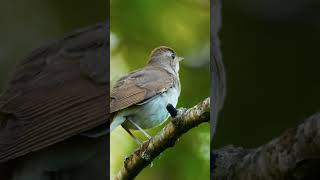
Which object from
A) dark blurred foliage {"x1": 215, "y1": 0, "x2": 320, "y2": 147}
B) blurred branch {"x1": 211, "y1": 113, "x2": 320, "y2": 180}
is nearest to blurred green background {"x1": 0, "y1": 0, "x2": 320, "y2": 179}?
dark blurred foliage {"x1": 215, "y1": 0, "x2": 320, "y2": 147}

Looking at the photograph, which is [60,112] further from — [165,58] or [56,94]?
[165,58]

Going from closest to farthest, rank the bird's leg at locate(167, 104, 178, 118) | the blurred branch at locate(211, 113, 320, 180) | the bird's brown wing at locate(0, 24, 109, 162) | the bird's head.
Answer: the blurred branch at locate(211, 113, 320, 180) → the bird's brown wing at locate(0, 24, 109, 162) → the bird's leg at locate(167, 104, 178, 118) → the bird's head

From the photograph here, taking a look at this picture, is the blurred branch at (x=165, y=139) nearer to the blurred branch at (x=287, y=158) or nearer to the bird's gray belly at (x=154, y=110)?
the bird's gray belly at (x=154, y=110)

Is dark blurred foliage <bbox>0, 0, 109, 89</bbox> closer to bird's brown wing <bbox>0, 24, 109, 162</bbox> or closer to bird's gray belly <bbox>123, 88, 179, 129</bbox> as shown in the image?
bird's brown wing <bbox>0, 24, 109, 162</bbox>

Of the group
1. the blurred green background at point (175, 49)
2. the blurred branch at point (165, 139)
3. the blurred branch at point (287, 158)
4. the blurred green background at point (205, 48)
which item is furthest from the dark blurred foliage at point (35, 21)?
the blurred branch at point (287, 158)

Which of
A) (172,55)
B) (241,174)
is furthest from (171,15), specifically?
(241,174)
